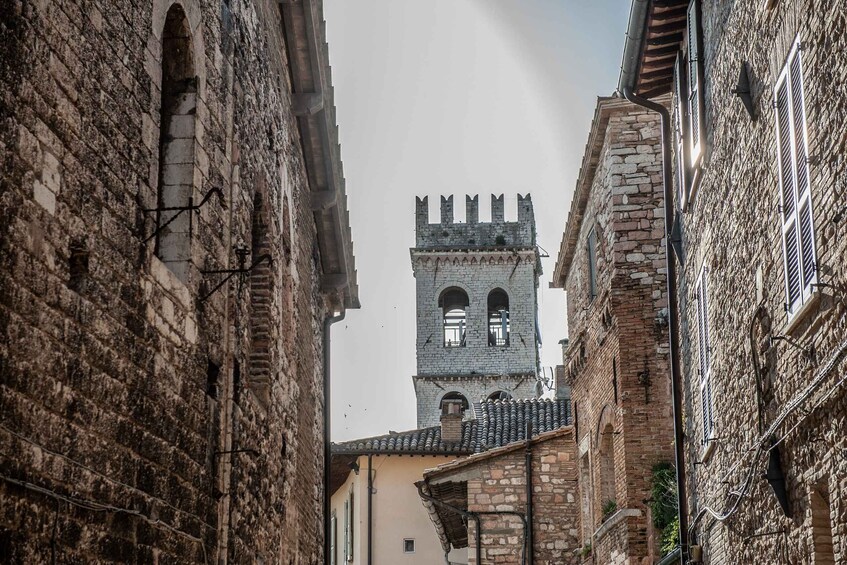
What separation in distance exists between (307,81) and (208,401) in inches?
272

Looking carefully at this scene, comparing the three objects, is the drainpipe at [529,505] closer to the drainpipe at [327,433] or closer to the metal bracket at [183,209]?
the drainpipe at [327,433]

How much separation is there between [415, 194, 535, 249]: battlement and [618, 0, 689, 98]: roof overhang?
165ft

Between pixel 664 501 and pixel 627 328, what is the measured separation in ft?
7.52

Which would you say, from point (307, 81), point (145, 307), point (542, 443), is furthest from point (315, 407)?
point (145, 307)

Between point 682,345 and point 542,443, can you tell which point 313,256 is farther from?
point 542,443

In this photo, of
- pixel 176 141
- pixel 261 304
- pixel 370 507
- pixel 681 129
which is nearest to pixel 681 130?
pixel 681 129

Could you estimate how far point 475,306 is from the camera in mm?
64812

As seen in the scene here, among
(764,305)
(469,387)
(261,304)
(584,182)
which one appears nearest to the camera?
(764,305)

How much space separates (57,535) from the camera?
6762 mm

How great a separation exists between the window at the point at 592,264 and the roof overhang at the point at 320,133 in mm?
3523

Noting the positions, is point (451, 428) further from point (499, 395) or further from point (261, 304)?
point (499, 395)

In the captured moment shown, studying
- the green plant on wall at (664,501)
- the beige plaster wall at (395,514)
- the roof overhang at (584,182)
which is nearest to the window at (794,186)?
the green plant on wall at (664,501)

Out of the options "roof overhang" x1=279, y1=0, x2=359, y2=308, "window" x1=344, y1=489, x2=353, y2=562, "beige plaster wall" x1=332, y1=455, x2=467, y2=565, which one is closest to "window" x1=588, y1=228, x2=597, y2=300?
"roof overhang" x1=279, y1=0, x2=359, y2=308

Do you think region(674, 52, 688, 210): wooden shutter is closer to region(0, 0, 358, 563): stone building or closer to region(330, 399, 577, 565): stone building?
region(0, 0, 358, 563): stone building
